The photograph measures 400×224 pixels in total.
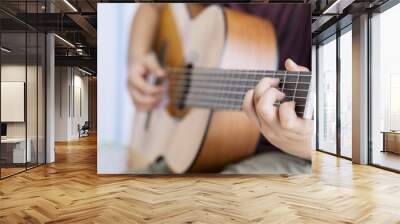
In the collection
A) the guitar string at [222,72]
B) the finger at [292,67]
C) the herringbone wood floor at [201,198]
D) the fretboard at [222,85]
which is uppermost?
the finger at [292,67]

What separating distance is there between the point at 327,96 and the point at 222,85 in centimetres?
532

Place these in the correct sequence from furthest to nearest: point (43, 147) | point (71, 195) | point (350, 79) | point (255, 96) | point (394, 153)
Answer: point (350, 79) < point (43, 147) < point (394, 153) < point (255, 96) < point (71, 195)

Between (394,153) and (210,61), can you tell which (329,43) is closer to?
(394,153)

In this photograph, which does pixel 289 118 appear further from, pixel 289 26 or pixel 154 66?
pixel 154 66

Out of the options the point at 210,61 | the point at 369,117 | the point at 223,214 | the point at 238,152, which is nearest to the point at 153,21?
the point at 210,61

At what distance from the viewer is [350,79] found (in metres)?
8.66

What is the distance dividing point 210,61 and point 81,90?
43.0ft

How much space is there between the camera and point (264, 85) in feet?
19.7

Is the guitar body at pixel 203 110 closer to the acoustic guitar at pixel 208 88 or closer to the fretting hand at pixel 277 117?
the acoustic guitar at pixel 208 88

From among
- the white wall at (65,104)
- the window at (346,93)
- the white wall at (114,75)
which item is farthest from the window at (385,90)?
the white wall at (65,104)

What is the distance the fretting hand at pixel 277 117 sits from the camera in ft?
19.4

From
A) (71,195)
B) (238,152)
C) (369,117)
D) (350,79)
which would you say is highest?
(350,79)

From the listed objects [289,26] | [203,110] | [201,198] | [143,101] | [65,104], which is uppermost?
[289,26]

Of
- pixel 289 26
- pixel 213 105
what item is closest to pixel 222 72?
pixel 213 105
